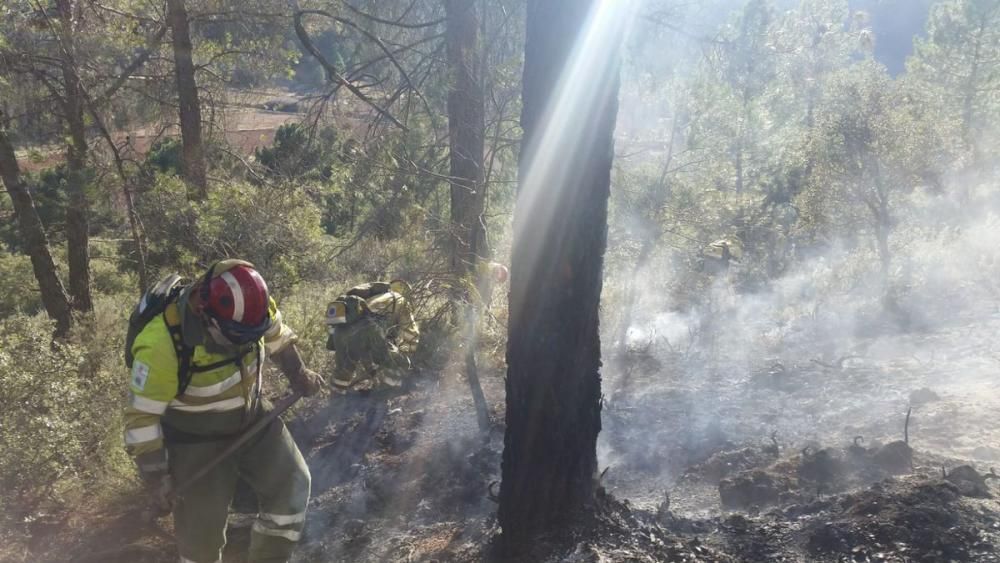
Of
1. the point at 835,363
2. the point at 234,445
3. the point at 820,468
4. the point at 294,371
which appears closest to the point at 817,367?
the point at 835,363

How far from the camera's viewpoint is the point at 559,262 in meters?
3.50

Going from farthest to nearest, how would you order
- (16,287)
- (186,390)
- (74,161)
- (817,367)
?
1. (16,287)
2. (74,161)
3. (817,367)
4. (186,390)

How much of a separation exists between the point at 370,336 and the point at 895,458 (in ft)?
14.9

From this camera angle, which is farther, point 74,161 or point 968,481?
point 74,161

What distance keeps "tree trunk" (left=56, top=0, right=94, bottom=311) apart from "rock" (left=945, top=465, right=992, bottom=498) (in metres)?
8.14

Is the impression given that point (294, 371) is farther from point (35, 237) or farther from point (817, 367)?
point (817, 367)

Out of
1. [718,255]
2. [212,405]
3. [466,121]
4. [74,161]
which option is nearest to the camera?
[212,405]

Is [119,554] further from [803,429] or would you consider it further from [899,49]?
[899,49]

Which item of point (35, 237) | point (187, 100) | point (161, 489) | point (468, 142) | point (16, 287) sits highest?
point (187, 100)

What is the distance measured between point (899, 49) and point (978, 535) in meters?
79.8

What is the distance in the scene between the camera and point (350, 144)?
847cm

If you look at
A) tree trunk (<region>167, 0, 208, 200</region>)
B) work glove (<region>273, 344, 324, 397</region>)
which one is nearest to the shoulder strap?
work glove (<region>273, 344, 324, 397</region>)

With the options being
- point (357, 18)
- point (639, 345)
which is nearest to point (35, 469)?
point (639, 345)

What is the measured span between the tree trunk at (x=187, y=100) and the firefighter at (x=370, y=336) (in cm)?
300
